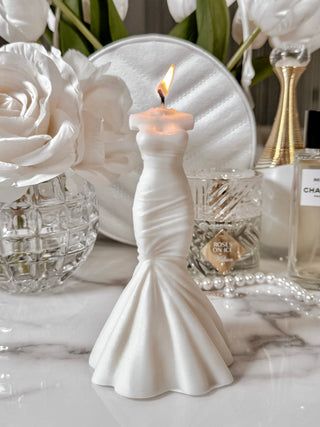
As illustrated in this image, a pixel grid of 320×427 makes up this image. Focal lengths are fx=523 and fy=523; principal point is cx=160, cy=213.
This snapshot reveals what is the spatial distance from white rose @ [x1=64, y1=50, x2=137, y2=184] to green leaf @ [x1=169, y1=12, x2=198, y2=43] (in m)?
0.19

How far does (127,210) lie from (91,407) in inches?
13.3

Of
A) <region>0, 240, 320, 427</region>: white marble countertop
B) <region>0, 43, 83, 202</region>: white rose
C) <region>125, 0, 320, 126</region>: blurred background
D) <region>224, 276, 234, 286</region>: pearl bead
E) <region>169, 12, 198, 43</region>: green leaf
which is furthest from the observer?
<region>125, 0, 320, 126</region>: blurred background

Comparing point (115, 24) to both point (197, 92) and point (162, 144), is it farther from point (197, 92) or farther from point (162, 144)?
point (162, 144)

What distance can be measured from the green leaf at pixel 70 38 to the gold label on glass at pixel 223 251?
0.29 metres

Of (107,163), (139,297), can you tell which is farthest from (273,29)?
(139,297)

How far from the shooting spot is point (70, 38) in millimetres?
642

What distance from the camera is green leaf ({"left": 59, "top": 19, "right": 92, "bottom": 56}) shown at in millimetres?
637

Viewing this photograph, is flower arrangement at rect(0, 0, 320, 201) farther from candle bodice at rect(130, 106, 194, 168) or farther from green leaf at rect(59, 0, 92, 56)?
candle bodice at rect(130, 106, 194, 168)

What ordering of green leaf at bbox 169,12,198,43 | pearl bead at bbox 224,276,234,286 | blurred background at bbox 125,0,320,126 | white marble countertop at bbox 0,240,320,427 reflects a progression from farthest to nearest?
blurred background at bbox 125,0,320,126 → green leaf at bbox 169,12,198,43 → pearl bead at bbox 224,276,234,286 → white marble countertop at bbox 0,240,320,427

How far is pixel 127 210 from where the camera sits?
0.65 meters

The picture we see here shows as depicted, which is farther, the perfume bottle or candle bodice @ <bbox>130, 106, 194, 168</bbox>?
the perfume bottle

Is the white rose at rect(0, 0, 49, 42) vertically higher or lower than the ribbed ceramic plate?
higher

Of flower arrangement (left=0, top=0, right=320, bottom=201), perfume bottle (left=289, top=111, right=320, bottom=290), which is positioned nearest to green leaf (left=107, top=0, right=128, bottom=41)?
flower arrangement (left=0, top=0, right=320, bottom=201)

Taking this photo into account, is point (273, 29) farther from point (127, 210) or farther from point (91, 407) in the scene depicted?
point (91, 407)
